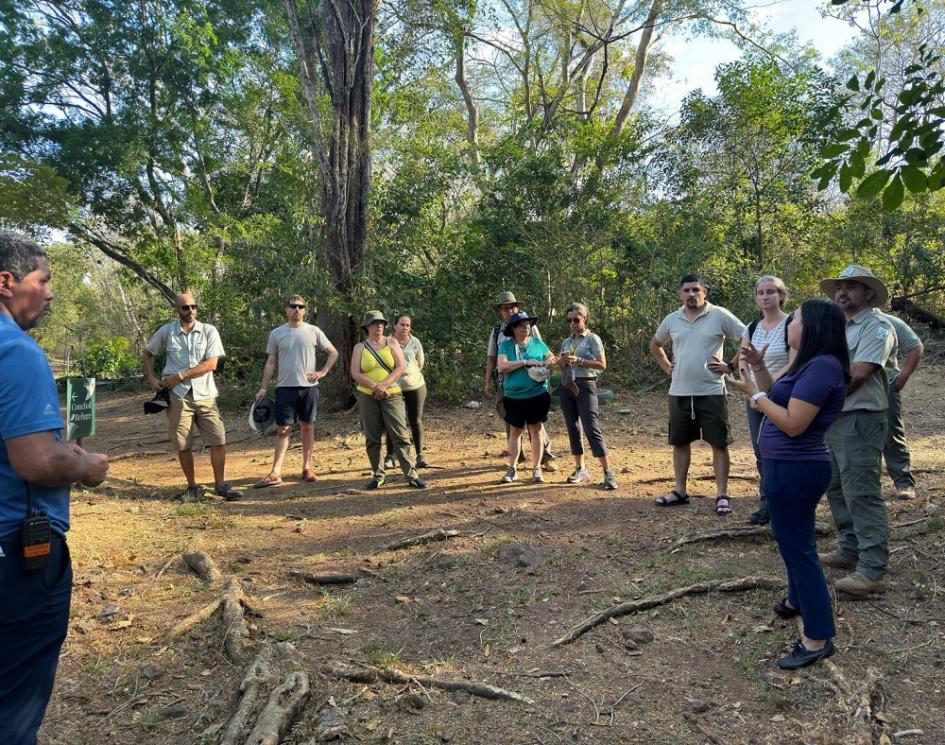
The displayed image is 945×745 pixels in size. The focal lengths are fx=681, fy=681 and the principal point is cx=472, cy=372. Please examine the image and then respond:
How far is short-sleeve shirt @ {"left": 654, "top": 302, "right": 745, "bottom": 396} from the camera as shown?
5797 millimetres

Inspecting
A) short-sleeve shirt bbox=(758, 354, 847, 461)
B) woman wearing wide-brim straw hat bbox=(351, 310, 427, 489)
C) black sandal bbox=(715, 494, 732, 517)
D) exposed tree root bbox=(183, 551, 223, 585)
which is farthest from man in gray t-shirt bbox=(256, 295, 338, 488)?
short-sleeve shirt bbox=(758, 354, 847, 461)

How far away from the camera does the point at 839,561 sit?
178 inches

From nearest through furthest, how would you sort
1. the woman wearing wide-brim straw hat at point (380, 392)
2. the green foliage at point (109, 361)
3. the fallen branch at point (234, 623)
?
the fallen branch at point (234, 623)
the woman wearing wide-brim straw hat at point (380, 392)
the green foliage at point (109, 361)

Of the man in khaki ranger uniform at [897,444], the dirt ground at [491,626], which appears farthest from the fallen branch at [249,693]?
the man in khaki ranger uniform at [897,444]

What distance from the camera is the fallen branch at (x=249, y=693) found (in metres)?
2.96

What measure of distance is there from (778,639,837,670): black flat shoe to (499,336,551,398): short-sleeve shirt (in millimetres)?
3782

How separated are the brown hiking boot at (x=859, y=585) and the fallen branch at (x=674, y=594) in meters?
0.33

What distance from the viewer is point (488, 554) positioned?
16.7 ft

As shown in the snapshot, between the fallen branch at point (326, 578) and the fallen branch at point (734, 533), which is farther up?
the fallen branch at point (734, 533)

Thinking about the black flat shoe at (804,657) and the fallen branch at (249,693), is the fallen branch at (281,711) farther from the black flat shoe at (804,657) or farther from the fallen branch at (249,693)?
the black flat shoe at (804,657)

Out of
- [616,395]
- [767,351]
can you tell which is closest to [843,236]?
[616,395]

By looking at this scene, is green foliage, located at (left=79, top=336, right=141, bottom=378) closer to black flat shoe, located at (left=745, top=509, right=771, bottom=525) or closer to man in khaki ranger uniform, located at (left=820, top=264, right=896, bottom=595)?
black flat shoe, located at (left=745, top=509, right=771, bottom=525)

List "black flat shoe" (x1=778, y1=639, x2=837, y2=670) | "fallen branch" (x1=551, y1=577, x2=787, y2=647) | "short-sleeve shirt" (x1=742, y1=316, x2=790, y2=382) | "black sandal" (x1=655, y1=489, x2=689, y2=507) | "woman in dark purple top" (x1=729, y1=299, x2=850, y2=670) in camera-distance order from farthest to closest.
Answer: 1. "black sandal" (x1=655, y1=489, x2=689, y2=507)
2. "short-sleeve shirt" (x1=742, y1=316, x2=790, y2=382)
3. "fallen branch" (x1=551, y1=577, x2=787, y2=647)
4. "black flat shoe" (x1=778, y1=639, x2=837, y2=670)
5. "woman in dark purple top" (x1=729, y1=299, x2=850, y2=670)

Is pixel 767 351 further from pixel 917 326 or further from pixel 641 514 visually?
pixel 917 326
